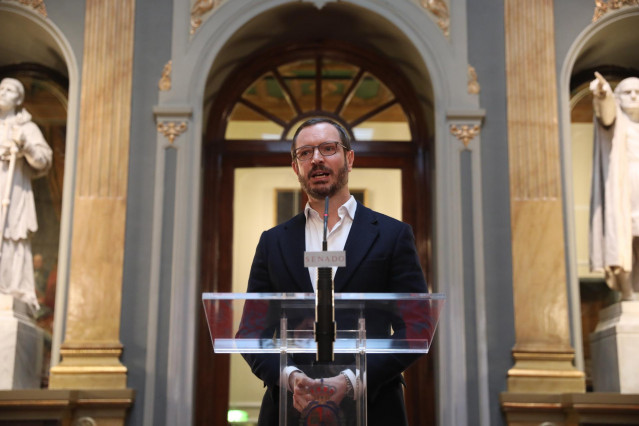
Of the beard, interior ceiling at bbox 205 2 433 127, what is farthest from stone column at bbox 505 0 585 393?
the beard

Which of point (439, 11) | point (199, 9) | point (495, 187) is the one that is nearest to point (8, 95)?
point (199, 9)

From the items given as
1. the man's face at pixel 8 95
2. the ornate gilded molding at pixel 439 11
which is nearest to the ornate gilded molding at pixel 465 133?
the ornate gilded molding at pixel 439 11

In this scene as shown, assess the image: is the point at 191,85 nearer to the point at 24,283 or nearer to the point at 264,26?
the point at 264,26

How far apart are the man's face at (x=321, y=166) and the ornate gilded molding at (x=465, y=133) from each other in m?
3.35

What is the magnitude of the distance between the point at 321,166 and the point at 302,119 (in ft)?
13.1

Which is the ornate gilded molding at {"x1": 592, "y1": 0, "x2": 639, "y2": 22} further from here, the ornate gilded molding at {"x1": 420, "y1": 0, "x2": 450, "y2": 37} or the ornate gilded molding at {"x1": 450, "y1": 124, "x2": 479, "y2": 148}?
the ornate gilded molding at {"x1": 450, "y1": 124, "x2": 479, "y2": 148}

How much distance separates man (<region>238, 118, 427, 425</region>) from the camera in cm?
243

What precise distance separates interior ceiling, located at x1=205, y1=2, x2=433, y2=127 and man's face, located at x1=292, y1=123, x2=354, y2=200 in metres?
3.66

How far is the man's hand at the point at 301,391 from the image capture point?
2.05 m

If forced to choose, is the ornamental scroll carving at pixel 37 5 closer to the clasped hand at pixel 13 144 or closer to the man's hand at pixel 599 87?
the clasped hand at pixel 13 144

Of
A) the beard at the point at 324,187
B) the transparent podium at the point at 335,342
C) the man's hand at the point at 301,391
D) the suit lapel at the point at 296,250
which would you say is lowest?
the man's hand at the point at 301,391

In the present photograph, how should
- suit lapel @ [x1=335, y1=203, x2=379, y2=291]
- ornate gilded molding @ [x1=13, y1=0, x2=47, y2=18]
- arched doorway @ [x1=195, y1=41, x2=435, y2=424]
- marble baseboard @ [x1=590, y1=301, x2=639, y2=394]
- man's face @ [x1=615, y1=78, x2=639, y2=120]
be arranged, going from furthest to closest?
arched doorway @ [x1=195, y1=41, x2=435, y2=424], ornate gilded molding @ [x1=13, y1=0, x2=47, y2=18], man's face @ [x1=615, y1=78, x2=639, y2=120], marble baseboard @ [x1=590, y1=301, x2=639, y2=394], suit lapel @ [x1=335, y1=203, x2=379, y2=291]

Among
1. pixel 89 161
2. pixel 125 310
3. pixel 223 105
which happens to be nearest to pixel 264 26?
pixel 223 105

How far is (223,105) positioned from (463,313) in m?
2.35
